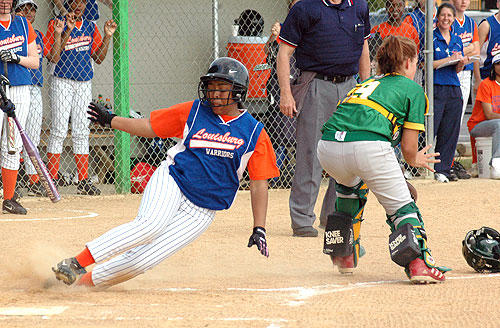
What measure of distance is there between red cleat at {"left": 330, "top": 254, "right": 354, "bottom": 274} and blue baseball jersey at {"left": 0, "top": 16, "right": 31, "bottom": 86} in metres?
4.15

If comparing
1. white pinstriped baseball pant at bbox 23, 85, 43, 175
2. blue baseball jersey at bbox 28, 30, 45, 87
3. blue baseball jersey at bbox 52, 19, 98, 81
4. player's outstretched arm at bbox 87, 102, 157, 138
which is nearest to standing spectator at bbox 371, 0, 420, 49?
blue baseball jersey at bbox 52, 19, 98, 81

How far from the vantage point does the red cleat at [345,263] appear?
4957mm

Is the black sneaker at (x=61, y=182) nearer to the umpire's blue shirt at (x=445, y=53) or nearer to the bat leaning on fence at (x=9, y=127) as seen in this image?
the bat leaning on fence at (x=9, y=127)

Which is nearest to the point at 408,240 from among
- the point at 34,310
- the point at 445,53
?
the point at 34,310

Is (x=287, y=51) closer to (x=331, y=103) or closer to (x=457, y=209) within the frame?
(x=331, y=103)

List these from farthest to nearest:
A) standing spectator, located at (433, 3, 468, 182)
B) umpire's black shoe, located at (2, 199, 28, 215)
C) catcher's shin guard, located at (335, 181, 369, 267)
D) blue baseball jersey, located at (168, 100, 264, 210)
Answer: standing spectator, located at (433, 3, 468, 182) < umpire's black shoe, located at (2, 199, 28, 215) < catcher's shin guard, located at (335, 181, 369, 267) < blue baseball jersey, located at (168, 100, 264, 210)

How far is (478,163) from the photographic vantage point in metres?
10.4

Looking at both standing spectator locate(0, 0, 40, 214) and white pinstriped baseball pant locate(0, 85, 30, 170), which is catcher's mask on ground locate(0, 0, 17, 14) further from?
white pinstriped baseball pant locate(0, 85, 30, 170)

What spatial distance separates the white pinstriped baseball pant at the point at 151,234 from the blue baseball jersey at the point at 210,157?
69mm

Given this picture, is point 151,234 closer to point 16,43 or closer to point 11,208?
point 11,208

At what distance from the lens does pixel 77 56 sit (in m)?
8.89

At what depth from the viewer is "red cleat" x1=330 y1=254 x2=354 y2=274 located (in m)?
4.96

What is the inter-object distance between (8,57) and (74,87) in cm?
161

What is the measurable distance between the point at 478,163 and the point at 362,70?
13.9ft
